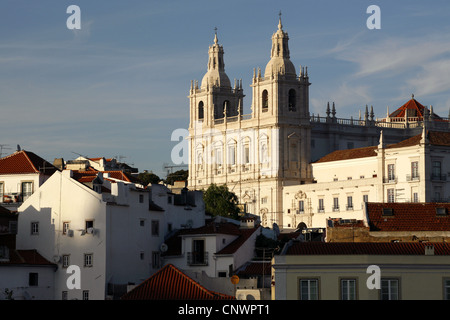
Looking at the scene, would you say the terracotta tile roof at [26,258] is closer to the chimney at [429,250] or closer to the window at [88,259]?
the window at [88,259]

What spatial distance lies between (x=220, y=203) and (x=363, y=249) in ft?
260

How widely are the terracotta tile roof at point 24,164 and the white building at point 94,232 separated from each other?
9.10 meters

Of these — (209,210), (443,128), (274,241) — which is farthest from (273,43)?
(274,241)

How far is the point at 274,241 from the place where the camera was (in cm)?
9406

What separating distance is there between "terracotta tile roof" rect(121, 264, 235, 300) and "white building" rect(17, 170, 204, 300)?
10132 millimetres

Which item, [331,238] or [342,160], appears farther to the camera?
[342,160]

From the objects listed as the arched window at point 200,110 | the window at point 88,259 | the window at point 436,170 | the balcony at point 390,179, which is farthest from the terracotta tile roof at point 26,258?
the arched window at point 200,110

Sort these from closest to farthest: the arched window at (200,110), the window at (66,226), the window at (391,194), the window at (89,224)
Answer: the window at (89,224), the window at (66,226), the window at (391,194), the arched window at (200,110)

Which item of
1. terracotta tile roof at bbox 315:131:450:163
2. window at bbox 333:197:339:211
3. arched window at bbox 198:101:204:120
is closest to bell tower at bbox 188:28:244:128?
arched window at bbox 198:101:204:120

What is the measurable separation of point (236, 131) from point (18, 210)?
88025mm

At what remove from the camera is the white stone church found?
563ft

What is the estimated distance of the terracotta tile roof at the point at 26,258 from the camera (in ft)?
286

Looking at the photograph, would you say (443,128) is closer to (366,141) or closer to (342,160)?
(366,141)
